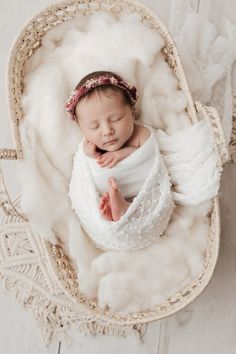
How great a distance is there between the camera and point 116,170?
50.9 inches

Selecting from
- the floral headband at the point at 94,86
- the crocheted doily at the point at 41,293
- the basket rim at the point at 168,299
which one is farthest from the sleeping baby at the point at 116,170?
the crocheted doily at the point at 41,293

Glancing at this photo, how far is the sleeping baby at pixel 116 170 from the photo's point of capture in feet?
4.16

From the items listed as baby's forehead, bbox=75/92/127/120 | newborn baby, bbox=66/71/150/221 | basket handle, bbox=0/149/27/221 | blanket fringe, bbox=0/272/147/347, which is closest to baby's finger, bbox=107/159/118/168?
newborn baby, bbox=66/71/150/221

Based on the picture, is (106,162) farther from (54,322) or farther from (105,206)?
(54,322)

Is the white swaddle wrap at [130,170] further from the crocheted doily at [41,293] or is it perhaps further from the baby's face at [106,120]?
the crocheted doily at [41,293]

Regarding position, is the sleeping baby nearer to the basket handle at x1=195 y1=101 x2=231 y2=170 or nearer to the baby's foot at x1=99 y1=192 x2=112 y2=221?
the baby's foot at x1=99 y1=192 x2=112 y2=221

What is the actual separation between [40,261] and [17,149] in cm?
31

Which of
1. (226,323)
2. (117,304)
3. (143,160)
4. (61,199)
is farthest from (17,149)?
(226,323)

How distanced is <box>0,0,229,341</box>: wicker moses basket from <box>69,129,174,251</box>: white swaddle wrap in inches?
4.3

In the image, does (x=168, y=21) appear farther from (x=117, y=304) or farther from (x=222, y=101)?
(x=117, y=304)

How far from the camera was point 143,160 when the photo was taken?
130cm

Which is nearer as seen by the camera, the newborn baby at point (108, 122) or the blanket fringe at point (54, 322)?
the newborn baby at point (108, 122)

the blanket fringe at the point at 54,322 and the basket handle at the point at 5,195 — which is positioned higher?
the basket handle at the point at 5,195

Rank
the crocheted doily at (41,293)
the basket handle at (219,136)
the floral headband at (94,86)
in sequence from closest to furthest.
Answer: the basket handle at (219,136) → the floral headband at (94,86) → the crocheted doily at (41,293)
